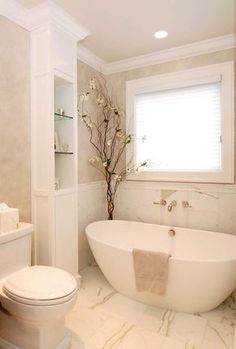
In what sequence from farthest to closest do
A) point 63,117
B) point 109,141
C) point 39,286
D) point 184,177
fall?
1. point 109,141
2. point 184,177
3. point 63,117
4. point 39,286

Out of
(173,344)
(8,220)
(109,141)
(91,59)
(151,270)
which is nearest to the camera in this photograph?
(173,344)

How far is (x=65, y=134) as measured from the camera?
2492 millimetres

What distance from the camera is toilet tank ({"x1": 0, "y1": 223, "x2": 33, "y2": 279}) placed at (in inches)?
69.2

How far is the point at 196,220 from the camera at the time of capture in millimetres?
2736

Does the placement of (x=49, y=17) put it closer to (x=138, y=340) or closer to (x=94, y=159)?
(x=94, y=159)

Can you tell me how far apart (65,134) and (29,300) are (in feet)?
5.08

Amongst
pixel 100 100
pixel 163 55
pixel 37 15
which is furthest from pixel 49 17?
pixel 163 55

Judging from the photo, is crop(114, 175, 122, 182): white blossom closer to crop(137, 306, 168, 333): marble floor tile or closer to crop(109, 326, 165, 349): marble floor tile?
crop(137, 306, 168, 333): marble floor tile

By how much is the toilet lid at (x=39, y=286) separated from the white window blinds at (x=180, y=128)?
5.75 feet

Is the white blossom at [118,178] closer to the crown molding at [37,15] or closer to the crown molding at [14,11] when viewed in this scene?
the crown molding at [37,15]

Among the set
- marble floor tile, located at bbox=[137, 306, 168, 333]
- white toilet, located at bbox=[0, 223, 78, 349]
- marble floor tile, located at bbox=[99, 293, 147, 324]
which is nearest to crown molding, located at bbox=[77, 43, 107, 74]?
white toilet, located at bbox=[0, 223, 78, 349]

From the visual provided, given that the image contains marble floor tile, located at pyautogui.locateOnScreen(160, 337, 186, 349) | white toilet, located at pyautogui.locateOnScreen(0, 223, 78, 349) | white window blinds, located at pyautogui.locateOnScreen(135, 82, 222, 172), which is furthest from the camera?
white window blinds, located at pyautogui.locateOnScreen(135, 82, 222, 172)

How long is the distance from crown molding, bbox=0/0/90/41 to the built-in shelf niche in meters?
0.51

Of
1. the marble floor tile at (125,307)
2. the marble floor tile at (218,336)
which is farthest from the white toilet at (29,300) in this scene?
the marble floor tile at (218,336)
